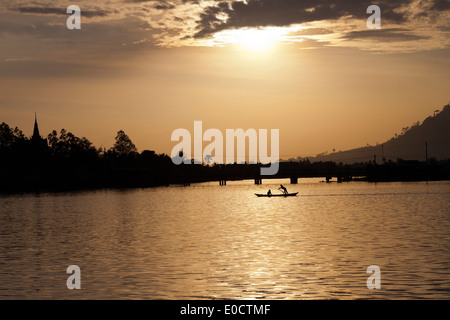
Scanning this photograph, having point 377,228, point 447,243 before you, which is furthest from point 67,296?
point 377,228

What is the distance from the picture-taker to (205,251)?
5675 cm

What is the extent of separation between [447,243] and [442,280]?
2525cm

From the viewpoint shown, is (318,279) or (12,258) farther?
(12,258)

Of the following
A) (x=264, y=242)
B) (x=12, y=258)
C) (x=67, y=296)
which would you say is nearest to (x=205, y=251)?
(x=264, y=242)

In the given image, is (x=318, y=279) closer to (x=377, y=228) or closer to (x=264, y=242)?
(x=264, y=242)

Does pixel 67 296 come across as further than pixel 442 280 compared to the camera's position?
No
